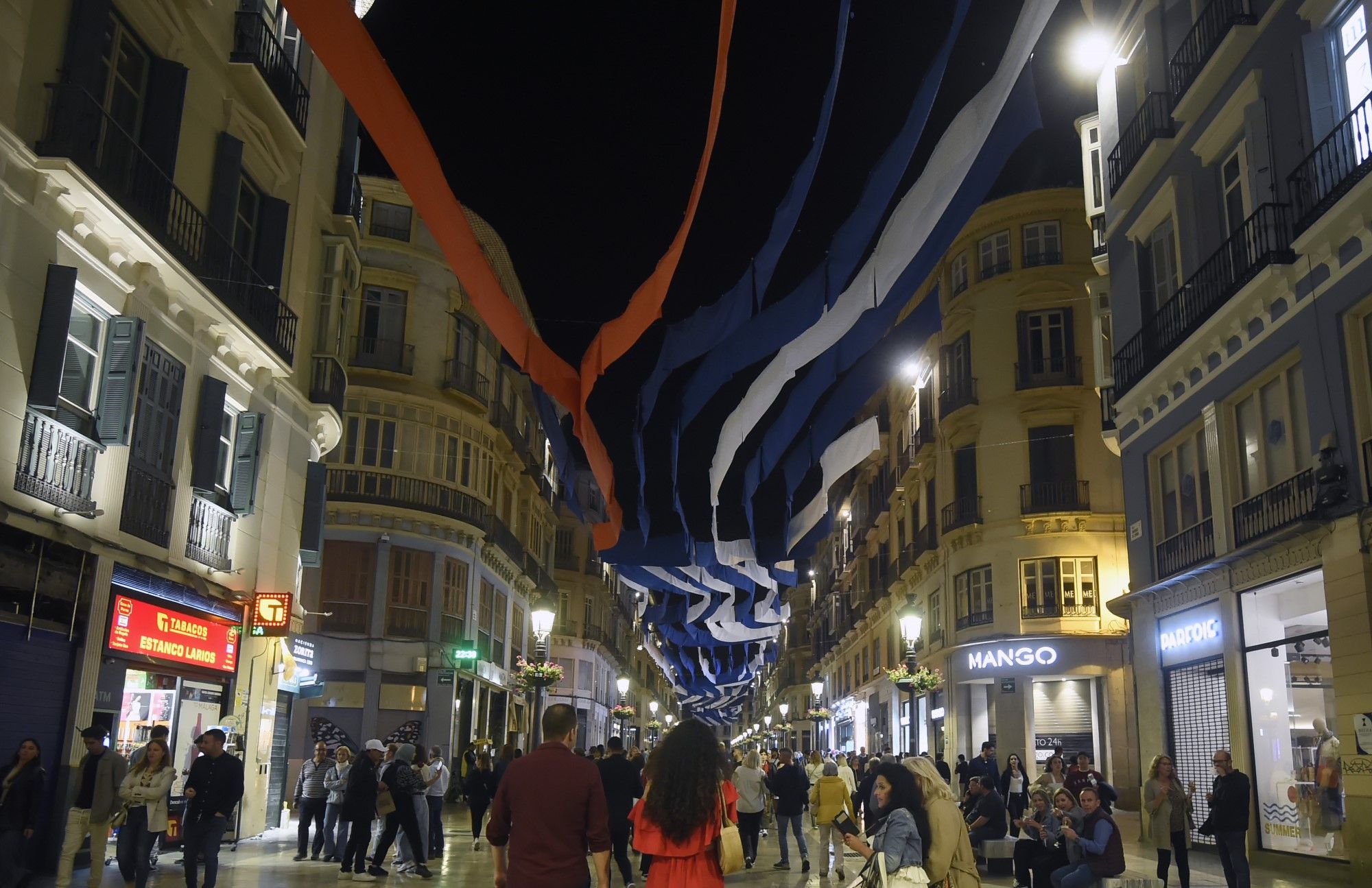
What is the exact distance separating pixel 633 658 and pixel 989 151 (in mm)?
78371

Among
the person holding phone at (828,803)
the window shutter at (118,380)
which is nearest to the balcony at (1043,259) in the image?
the person holding phone at (828,803)

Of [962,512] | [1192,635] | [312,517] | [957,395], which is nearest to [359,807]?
[312,517]

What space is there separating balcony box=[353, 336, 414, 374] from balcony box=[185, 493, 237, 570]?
16.1 m

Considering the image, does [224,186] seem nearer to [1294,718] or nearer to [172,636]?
[172,636]

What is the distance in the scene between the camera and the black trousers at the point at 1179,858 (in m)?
12.7

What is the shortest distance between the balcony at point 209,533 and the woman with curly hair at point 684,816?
11575mm

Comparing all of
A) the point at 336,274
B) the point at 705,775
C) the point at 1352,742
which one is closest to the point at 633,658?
the point at 336,274

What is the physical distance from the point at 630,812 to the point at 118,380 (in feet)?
25.1

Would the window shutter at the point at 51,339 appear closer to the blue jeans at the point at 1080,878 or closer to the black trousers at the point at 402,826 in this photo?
the black trousers at the point at 402,826

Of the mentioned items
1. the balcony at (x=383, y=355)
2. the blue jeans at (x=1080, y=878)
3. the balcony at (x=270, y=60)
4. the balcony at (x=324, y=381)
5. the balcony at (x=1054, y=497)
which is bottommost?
the blue jeans at (x=1080, y=878)

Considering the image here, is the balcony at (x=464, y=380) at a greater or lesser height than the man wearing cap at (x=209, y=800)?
greater

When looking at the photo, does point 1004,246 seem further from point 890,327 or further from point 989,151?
point 989,151

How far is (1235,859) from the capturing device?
12234mm

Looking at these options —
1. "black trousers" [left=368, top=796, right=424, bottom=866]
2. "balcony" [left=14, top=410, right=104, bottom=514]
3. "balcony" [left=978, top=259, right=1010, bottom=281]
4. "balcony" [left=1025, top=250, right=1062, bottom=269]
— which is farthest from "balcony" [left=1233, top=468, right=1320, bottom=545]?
"balcony" [left=978, top=259, right=1010, bottom=281]
